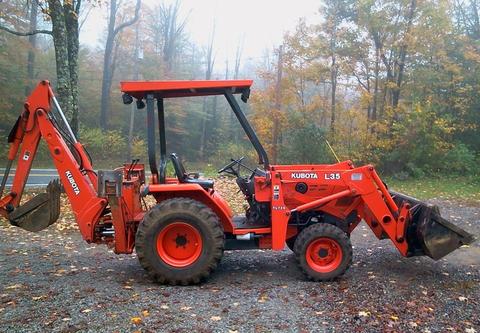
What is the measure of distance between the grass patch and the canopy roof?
35.1 feet

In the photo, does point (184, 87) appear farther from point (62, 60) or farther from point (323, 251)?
point (62, 60)

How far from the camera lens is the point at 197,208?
536 centimetres

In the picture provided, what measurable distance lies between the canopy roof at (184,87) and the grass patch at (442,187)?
421 inches

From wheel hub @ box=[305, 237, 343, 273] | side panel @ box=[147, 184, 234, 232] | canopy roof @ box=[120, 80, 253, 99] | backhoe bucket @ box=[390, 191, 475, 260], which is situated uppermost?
canopy roof @ box=[120, 80, 253, 99]

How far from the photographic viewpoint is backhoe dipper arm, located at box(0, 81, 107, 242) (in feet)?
18.6

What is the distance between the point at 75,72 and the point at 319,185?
9.55 meters

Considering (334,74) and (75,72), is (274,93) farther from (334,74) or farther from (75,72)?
(75,72)

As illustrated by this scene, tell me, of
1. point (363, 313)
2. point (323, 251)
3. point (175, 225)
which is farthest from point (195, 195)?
point (363, 313)

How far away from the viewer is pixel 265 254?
7.04 m

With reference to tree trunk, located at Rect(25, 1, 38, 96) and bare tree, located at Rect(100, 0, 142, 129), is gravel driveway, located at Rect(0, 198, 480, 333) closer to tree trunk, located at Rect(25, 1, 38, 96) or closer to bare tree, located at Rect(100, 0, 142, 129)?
tree trunk, located at Rect(25, 1, 38, 96)

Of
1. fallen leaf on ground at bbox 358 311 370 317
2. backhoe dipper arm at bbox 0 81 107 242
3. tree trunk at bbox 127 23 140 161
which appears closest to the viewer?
fallen leaf on ground at bbox 358 311 370 317

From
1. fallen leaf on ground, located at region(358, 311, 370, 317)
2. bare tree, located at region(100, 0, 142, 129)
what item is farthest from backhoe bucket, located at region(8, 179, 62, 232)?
bare tree, located at region(100, 0, 142, 129)

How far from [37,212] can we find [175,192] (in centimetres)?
189

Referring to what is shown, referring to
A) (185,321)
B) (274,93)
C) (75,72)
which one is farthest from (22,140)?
(274,93)
